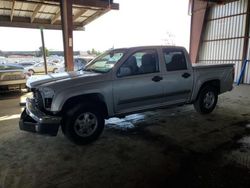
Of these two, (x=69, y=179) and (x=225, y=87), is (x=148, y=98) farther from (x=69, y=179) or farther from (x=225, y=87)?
(x=225, y=87)

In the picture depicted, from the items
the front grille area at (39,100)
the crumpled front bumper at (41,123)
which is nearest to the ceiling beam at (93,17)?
the front grille area at (39,100)

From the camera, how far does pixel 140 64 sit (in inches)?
163

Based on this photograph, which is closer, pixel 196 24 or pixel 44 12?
pixel 44 12

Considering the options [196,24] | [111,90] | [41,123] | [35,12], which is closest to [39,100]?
[41,123]

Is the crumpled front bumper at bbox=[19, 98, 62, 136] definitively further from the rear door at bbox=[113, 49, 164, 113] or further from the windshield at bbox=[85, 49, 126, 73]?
the windshield at bbox=[85, 49, 126, 73]

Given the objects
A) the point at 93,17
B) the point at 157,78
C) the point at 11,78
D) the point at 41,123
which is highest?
the point at 93,17

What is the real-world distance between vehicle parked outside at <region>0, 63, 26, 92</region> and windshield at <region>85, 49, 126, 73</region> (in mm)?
5309

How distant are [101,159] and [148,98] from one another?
5.25ft

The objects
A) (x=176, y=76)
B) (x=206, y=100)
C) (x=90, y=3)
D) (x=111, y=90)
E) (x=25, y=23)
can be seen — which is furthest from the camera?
(x=25, y=23)

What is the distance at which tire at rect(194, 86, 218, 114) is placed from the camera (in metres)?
5.17

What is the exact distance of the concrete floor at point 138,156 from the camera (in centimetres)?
262

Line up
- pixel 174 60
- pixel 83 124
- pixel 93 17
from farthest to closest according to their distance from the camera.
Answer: pixel 93 17 < pixel 174 60 < pixel 83 124

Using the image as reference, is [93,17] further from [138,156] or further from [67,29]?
[138,156]

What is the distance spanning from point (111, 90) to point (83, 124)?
0.77m
